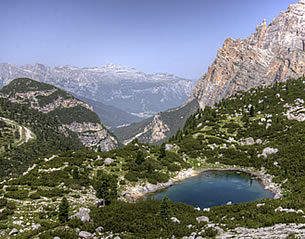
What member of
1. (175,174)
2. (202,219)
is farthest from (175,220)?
(175,174)

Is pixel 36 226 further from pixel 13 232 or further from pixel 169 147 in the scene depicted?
pixel 169 147

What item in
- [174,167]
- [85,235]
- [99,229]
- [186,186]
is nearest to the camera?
[85,235]

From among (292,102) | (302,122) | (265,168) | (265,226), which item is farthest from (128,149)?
(292,102)

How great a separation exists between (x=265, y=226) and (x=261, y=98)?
10199 cm

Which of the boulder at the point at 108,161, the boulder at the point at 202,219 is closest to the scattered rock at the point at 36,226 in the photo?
the boulder at the point at 202,219

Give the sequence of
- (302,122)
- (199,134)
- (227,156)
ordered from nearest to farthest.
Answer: (227,156)
(302,122)
(199,134)

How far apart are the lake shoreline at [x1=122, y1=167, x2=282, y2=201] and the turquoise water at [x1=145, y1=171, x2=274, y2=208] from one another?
150cm

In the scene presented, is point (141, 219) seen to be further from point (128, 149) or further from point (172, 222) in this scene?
point (128, 149)

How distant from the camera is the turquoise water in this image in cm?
4570

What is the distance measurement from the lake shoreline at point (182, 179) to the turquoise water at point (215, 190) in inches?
59.2

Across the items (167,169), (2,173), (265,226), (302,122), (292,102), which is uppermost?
(292,102)

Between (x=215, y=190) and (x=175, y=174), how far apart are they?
41.8ft

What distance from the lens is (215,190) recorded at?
5156cm

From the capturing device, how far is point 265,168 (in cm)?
6094
